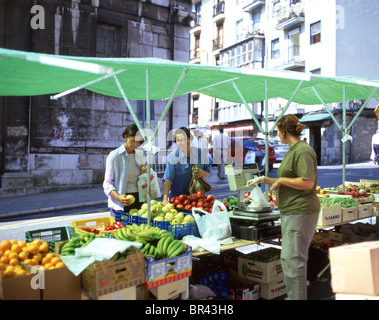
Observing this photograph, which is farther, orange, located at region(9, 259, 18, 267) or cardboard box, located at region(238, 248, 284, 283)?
cardboard box, located at region(238, 248, 284, 283)

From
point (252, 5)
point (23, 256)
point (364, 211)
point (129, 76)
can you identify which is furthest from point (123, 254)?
point (252, 5)

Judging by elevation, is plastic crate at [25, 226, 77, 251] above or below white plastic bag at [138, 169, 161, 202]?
below

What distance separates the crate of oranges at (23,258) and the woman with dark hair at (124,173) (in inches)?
56.8

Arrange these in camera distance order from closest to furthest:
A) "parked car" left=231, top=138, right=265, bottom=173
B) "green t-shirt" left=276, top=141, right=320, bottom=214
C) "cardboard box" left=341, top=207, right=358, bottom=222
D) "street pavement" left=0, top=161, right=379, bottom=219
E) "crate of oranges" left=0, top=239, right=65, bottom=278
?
1. "crate of oranges" left=0, top=239, right=65, bottom=278
2. "green t-shirt" left=276, top=141, right=320, bottom=214
3. "cardboard box" left=341, top=207, right=358, bottom=222
4. "street pavement" left=0, top=161, right=379, bottom=219
5. "parked car" left=231, top=138, right=265, bottom=173

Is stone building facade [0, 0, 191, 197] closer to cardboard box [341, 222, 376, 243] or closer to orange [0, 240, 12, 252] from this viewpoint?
cardboard box [341, 222, 376, 243]

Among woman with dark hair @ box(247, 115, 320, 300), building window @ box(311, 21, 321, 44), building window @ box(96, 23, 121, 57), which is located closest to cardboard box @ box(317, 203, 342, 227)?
woman with dark hair @ box(247, 115, 320, 300)

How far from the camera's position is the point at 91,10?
13.8m

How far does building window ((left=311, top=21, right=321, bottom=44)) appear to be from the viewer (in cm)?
2798

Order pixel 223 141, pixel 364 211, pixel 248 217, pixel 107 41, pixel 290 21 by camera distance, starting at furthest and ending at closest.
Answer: pixel 290 21, pixel 223 141, pixel 107 41, pixel 364 211, pixel 248 217

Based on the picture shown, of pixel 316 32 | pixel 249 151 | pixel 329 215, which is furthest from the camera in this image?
→ pixel 316 32

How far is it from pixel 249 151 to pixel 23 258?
14735 millimetres

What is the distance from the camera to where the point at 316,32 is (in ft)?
92.7

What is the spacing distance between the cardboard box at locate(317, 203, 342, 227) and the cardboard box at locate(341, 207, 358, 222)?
0.12 meters

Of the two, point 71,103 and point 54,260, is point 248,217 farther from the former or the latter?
point 71,103
